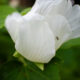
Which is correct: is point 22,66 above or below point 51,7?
below

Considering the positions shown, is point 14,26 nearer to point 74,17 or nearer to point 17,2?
point 74,17

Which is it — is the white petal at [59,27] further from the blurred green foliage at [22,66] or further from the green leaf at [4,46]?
the green leaf at [4,46]

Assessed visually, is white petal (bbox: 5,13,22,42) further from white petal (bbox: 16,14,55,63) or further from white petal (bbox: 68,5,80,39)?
white petal (bbox: 68,5,80,39)

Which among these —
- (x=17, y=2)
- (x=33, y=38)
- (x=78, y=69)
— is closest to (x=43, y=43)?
(x=33, y=38)

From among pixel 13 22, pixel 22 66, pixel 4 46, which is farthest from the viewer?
pixel 4 46

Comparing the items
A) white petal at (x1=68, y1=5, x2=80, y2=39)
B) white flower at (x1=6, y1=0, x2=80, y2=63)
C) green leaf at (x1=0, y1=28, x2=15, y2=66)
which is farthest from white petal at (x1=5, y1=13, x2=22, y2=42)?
green leaf at (x1=0, y1=28, x2=15, y2=66)

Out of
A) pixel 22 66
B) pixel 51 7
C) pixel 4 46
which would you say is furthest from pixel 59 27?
pixel 4 46

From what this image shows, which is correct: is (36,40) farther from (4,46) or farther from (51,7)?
(4,46)
